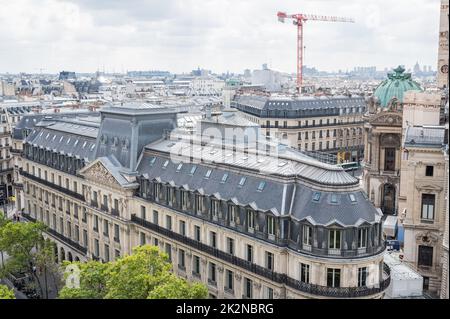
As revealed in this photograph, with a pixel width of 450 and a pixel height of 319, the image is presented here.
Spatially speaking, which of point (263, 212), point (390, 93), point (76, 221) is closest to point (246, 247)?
point (263, 212)

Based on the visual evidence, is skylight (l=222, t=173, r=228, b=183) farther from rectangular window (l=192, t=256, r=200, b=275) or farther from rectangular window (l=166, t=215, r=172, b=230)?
rectangular window (l=166, t=215, r=172, b=230)

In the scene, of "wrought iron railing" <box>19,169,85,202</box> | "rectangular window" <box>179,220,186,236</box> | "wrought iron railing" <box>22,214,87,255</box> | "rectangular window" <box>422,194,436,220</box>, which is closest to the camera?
"rectangular window" <box>179,220,186,236</box>

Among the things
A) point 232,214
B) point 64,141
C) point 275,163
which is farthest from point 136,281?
point 64,141

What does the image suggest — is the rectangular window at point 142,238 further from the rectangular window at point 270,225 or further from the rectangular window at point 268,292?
the rectangular window at point 270,225

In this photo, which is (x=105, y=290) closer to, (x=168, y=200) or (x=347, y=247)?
(x=168, y=200)

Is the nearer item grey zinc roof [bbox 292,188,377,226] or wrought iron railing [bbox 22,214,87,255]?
grey zinc roof [bbox 292,188,377,226]

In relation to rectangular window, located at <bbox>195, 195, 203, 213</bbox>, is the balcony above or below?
below

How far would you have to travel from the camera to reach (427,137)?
69.9m

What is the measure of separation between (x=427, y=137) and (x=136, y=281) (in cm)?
4329

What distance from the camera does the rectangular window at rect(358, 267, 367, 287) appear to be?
5000cm

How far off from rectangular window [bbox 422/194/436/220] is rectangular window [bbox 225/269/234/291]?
29.3 m

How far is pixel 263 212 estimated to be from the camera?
53594 mm

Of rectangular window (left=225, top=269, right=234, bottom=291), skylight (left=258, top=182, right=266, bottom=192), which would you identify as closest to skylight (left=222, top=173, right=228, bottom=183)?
skylight (left=258, top=182, right=266, bottom=192)

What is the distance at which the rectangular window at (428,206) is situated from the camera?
70875 millimetres
